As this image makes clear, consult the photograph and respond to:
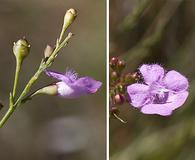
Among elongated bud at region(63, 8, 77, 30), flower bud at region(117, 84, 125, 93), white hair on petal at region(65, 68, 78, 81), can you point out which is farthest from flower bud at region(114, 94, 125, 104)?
elongated bud at region(63, 8, 77, 30)

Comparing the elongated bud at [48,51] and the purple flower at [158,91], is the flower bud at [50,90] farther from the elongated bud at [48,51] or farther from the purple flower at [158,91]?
the purple flower at [158,91]

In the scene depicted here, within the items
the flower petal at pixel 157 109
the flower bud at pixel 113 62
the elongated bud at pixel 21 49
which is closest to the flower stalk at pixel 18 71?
the elongated bud at pixel 21 49

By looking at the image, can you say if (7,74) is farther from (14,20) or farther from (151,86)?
(151,86)

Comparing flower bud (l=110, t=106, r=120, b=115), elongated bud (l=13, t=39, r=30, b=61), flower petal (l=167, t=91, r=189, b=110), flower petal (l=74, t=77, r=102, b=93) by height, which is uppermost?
elongated bud (l=13, t=39, r=30, b=61)

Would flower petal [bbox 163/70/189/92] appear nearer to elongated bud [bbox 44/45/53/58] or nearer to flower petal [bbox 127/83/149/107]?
flower petal [bbox 127/83/149/107]

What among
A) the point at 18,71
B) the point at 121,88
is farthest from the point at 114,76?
the point at 18,71

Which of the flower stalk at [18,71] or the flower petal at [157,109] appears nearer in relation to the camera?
the flower stalk at [18,71]

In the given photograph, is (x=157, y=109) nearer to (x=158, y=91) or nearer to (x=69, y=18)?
(x=158, y=91)
